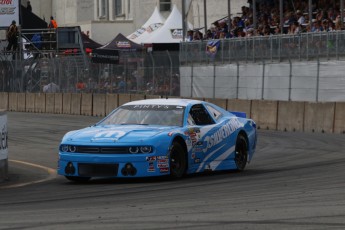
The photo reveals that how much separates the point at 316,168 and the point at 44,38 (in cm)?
3158

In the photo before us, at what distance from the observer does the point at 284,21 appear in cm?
3522

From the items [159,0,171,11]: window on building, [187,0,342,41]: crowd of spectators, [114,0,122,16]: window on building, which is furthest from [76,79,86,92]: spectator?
[114,0,122,16]: window on building

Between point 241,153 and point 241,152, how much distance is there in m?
0.02

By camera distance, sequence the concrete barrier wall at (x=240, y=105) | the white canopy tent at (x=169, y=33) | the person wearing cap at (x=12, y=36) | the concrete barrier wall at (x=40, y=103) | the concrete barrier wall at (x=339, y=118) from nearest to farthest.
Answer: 1. the concrete barrier wall at (x=339, y=118)
2. the concrete barrier wall at (x=240, y=105)
3. the concrete barrier wall at (x=40, y=103)
4. the person wearing cap at (x=12, y=36)
5. the white canopy tent at (x=169, y=33)

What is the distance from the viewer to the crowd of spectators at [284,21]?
3169 cm

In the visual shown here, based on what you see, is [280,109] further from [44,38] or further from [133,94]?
[44,38]

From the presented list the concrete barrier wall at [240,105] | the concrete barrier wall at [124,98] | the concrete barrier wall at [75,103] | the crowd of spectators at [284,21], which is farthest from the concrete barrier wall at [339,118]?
the concrete barrier wall at [75,103]

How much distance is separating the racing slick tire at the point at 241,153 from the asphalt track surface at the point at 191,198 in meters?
0.22

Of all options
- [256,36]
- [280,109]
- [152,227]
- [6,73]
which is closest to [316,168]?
[152,227]

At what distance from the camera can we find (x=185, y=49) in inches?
1515

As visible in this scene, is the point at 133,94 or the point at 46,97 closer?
the point at 133,94

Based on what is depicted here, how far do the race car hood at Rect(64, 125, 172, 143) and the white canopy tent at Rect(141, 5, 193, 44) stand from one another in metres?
32.5

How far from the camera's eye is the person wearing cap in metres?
43.0

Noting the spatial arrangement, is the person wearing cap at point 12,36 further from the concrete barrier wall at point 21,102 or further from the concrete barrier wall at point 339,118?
the concrete barrier wall at point 339,118
